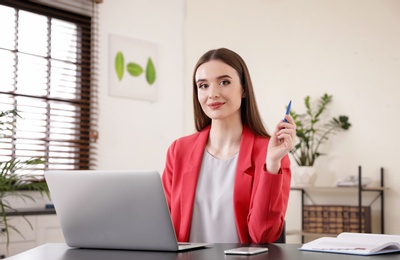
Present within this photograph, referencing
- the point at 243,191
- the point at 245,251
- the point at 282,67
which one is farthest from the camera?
the point at 282,67

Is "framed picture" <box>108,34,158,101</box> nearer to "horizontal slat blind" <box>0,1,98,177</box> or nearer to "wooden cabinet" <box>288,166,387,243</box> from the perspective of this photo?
"horizontal slat blind" <box>0,1,98,177</box>

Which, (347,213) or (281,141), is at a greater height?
(281,141)

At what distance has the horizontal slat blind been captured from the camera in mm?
4066

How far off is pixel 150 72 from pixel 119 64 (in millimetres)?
339

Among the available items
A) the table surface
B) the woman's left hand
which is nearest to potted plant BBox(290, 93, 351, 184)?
the woman's left hand

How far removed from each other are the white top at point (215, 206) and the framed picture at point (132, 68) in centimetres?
286

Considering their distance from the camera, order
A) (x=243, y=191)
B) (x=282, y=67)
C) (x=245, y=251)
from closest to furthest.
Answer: (x=245, y=251), (x=243, y=191), (x=282, y=67)

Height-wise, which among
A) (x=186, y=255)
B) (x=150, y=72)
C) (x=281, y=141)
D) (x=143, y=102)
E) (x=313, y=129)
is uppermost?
(x=150, y=72)

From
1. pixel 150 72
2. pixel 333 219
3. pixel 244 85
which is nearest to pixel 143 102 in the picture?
pixel 150 72

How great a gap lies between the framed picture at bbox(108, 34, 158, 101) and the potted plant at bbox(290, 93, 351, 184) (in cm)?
130

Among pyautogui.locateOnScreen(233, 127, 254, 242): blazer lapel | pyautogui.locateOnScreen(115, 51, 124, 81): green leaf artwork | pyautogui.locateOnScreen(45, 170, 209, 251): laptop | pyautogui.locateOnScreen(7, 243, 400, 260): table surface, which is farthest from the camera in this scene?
pyautogui.locateOnScreen(115, 51, 124, 81): green leaf artwork

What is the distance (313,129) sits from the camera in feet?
14.5

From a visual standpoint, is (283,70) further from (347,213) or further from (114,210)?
(114,210)

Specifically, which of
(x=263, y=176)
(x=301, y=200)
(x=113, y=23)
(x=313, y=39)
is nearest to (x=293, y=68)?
(x=313, y=39)
